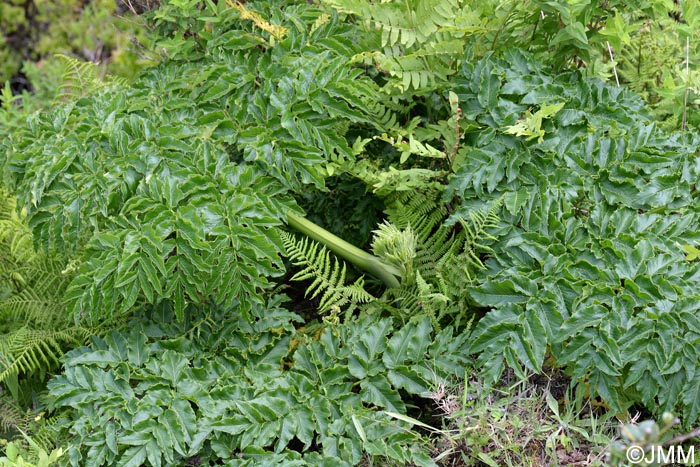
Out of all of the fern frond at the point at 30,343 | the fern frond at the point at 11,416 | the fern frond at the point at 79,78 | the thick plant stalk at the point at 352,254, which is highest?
the fern frond at the point at 79,78

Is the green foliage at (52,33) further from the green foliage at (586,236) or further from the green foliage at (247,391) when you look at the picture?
the green foliage at (586,236)

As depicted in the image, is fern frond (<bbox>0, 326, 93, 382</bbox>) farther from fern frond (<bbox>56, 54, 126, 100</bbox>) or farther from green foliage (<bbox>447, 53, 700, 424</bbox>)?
green foliage (<bbox>447, 53, 700, 424</bbox>)

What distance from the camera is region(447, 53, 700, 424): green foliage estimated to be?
2127 millimetres

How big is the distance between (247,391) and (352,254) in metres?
0.66

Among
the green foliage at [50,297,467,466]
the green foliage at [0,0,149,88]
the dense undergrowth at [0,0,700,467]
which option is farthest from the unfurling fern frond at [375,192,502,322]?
the green foliage at [0,0,149,88]

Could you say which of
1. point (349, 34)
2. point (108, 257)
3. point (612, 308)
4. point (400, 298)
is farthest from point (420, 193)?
point (108, 257)

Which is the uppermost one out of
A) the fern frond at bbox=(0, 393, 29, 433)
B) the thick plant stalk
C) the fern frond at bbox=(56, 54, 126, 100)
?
the fern frond at bbox=(56, 54, 126, 100)

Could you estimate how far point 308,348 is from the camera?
2.40 m

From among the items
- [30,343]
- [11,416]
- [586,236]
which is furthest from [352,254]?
[11,416]

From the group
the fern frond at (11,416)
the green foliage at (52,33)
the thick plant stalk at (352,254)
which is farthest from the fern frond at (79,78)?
the green foliage at (52,33)

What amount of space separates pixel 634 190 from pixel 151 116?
1600 mm

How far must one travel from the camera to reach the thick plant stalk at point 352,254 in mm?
2678

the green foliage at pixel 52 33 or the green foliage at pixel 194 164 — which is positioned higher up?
the green foliage at pixel 194 164

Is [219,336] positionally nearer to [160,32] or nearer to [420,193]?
[420,193]
